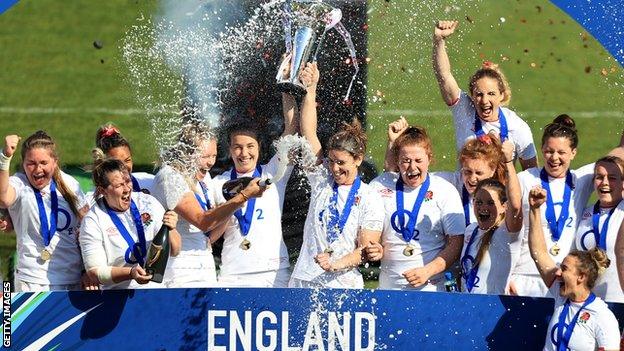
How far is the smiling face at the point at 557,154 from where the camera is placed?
8.97 metres

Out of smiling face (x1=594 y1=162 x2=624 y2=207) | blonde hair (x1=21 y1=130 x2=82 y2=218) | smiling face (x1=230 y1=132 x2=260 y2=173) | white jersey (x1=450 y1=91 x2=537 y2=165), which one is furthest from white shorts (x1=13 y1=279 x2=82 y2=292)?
smiling face (x1=594 y1=162 x2=624 y2=207)

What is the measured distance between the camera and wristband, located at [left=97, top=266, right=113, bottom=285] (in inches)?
339

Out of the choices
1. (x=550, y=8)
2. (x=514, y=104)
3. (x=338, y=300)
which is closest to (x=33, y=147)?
(x=338, y=300)

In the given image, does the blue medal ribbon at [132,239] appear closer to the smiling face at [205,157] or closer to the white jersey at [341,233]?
the smiling face at [205,157]

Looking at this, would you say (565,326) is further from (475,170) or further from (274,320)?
(274,320)

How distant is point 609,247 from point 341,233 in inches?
65.5

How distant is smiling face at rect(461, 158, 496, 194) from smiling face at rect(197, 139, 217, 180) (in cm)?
164

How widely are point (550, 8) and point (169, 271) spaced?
1419 centimetres

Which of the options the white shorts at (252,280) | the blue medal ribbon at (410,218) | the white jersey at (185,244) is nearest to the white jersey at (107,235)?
the white jersey at (185,244)

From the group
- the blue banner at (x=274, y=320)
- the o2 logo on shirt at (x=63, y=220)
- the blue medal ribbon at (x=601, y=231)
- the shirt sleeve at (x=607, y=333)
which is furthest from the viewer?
the o2 logo on shirt at (x=63, y=220)

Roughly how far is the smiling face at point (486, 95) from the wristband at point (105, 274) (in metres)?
2.67

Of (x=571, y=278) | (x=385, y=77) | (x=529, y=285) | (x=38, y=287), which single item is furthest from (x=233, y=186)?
(x=385, y=77)

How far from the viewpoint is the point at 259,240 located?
926 cm

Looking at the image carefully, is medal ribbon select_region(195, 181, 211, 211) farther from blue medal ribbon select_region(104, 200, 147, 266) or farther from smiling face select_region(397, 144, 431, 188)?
smiling face select_region(397, 144, 431, 188)
